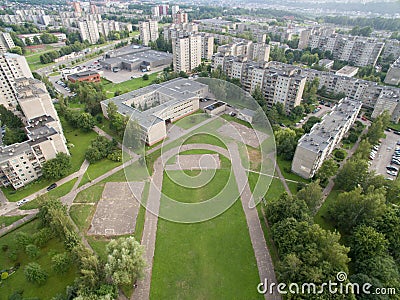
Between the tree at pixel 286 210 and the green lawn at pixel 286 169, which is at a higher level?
the tree at pixel 286 210

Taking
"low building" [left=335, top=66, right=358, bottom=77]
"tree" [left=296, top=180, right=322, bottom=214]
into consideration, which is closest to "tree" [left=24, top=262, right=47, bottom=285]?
"tree" [left=296, top=180, right=322, bottom=214]

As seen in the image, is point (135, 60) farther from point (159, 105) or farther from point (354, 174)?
point (354, 174)

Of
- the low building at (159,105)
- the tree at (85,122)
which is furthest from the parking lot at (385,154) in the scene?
the tree at (85,122)

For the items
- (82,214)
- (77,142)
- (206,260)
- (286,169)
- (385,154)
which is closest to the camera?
(206,260)

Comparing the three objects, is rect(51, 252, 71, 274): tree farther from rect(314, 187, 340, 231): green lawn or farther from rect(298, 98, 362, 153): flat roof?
rect(298, 98, 362, 153): flat roof

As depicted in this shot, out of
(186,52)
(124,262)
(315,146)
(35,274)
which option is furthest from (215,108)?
(35,274)

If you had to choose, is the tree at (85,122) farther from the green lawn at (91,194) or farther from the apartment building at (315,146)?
the apartment building at (315,146)

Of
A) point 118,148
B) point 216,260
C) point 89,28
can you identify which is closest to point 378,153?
point 216,260
